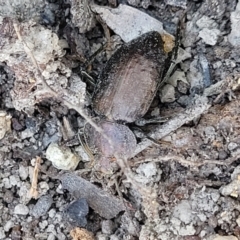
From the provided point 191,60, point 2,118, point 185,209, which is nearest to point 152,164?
point 185,209

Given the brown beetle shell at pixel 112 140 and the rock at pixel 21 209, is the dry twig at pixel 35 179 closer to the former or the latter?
the rock at pixel 21 209

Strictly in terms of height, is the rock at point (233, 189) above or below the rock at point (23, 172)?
above

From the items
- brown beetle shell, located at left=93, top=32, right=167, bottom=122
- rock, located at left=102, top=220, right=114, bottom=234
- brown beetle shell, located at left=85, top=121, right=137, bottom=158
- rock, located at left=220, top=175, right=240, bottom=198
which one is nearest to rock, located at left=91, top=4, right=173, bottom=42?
brown beetle shell, located at left=93, top=32, right=167, bottom=122

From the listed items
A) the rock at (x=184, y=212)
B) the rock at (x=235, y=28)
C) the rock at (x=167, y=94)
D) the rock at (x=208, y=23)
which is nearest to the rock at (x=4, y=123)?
the rock at (x=167, y=94)

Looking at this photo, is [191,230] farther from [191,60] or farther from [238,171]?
[191,60]

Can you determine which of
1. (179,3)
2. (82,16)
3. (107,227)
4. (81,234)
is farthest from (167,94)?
(81,234)

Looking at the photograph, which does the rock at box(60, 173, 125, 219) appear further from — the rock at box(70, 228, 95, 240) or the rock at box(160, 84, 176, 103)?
the rock at box(160, 84, 176, 103)
